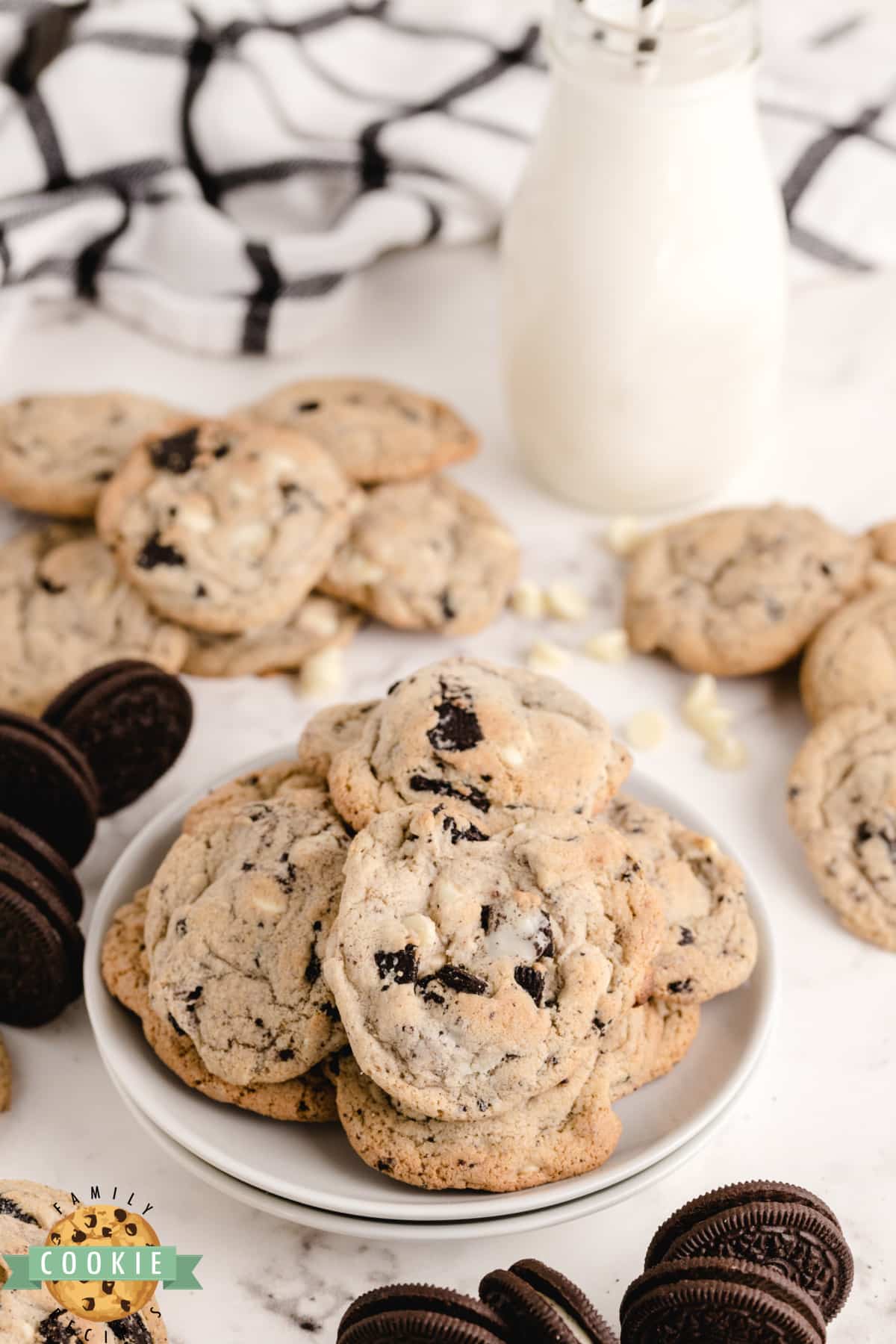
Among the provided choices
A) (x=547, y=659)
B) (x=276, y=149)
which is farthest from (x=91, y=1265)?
(x=276, y=149)

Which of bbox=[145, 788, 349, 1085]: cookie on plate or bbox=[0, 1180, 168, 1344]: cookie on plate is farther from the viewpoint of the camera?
bbox=[145, 788, 349, 1085]: cookie on plate

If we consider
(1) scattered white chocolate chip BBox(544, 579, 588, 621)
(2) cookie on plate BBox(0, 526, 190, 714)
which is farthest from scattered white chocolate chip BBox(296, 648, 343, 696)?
(1) scattered white chocolate chip BBox(544, 579, 588, 621)

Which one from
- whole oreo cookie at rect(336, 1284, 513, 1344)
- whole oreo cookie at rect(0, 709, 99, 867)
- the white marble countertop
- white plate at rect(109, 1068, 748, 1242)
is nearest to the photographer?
whole oreo cookie at rect(336, 1284, 513, 1344)

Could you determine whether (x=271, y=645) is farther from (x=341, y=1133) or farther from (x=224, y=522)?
(x=341, y=1133)

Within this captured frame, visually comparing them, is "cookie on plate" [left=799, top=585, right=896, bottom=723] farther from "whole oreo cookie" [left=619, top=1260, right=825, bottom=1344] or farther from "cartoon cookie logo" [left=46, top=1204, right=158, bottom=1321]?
"cartoon cookie logo" [left=46, top=1204, right=158, bottom=1321]

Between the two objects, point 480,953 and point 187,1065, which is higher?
point 480,953
